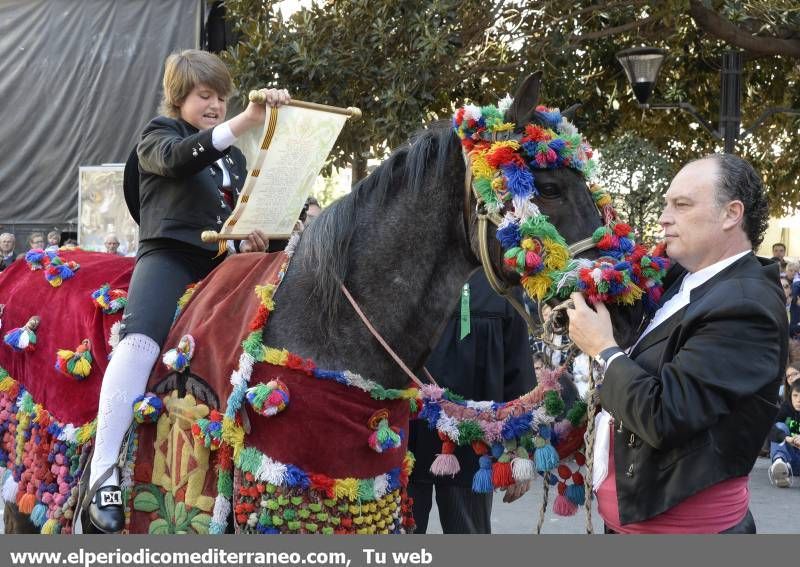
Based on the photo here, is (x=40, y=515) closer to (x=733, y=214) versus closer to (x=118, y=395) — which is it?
(x=118, y=395)

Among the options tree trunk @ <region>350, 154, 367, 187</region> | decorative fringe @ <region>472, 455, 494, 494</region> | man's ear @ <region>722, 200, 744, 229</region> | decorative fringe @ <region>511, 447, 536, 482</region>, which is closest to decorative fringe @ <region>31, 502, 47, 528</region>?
decorative fringe @ <region>472, 455, 494, 494</region>

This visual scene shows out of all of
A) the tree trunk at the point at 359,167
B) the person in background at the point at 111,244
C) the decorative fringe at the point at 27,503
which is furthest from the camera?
the person in background at the point at 111,244

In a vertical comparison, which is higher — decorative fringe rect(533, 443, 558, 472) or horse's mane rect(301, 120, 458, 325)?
horse's mane rect(301, 120, 458, 325)

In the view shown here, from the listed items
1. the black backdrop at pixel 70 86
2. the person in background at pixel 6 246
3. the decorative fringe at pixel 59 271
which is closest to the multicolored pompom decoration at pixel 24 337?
the decorative fringe at pixel 59 271

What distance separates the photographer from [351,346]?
3.21 metres

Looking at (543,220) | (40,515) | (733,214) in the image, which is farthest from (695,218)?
(40,515)

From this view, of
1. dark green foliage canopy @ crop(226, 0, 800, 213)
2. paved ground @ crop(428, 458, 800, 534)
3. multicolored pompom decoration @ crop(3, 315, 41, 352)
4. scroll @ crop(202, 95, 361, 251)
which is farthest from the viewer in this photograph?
dark green foliage canopy @ crop(226, 0, 800, 213)

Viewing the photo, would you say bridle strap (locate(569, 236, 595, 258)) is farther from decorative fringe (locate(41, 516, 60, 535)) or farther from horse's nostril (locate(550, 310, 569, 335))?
decorative fringe (locate(41, 516, 60, 535))

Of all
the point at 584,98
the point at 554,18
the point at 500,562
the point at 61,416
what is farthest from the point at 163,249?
the point at 584,98

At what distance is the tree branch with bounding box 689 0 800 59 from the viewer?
10359 mm

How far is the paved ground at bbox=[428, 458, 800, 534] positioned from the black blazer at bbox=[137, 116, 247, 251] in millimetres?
3579

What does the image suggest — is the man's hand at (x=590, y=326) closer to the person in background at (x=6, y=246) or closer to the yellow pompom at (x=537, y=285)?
the yellow pompom at (x=537, y=285)

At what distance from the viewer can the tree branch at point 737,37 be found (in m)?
10.4

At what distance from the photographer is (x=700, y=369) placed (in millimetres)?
2521
